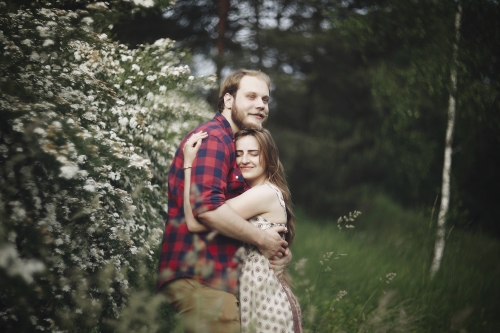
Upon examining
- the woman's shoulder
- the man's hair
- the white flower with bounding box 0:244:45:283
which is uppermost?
the man's hair

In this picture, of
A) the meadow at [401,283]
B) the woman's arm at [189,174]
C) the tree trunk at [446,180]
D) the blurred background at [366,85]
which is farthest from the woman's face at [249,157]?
the blurred background at [366,85]

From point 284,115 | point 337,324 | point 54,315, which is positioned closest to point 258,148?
point 54,315

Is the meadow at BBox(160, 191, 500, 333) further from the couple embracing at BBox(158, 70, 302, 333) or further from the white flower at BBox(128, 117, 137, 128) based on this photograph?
the white flower at BBox(128, 117, 137, 128)

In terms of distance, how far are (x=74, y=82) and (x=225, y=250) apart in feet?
5.31

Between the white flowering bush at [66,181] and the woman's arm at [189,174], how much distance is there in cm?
33

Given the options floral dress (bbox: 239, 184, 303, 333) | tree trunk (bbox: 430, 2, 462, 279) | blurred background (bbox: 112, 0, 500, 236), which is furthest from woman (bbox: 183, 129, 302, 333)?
blurred background (bbox: 112, 0, 500, 236)

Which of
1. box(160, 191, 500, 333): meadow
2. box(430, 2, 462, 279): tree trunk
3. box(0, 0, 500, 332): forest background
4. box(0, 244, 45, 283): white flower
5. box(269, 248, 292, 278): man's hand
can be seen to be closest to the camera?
box(0, 244, 45, 283): white flower

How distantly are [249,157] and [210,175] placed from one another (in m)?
0.48

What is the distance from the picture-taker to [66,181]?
8.04 feet

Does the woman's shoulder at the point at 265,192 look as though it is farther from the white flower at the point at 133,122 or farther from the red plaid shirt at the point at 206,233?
the white flower at the point at 133,122

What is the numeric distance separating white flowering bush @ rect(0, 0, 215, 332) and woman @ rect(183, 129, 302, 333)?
556 mm

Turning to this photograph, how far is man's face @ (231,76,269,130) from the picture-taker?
2.88m

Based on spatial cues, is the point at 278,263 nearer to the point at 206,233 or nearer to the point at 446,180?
the point at 206,233

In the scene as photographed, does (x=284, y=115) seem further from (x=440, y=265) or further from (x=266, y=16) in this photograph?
(x=440, y=265)
